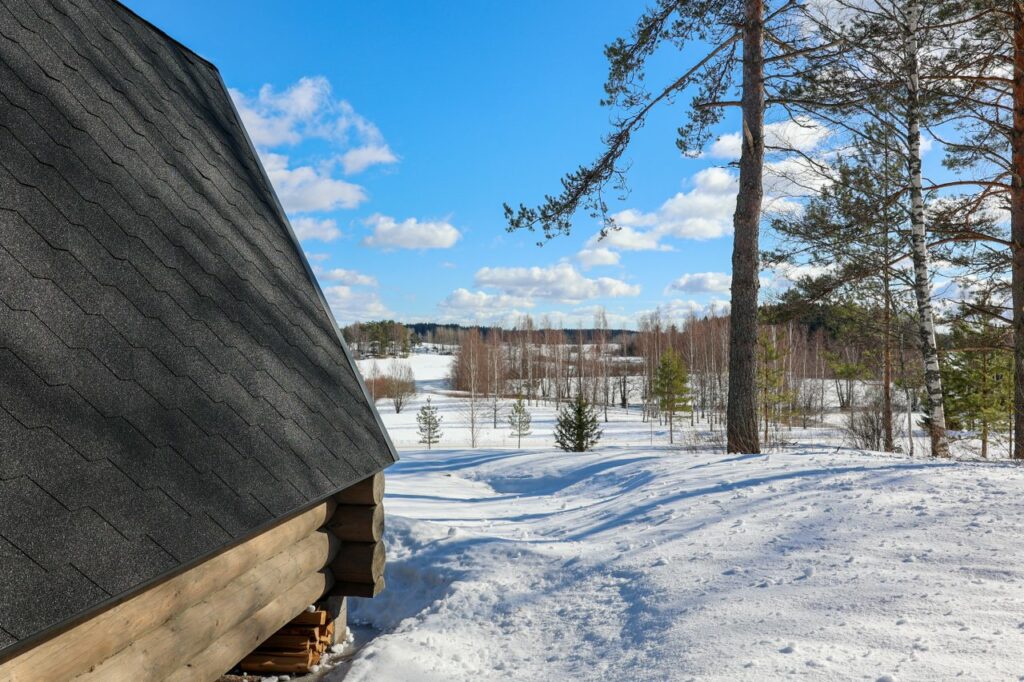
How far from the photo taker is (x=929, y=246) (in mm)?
10352

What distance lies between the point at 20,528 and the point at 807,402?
4149 cm

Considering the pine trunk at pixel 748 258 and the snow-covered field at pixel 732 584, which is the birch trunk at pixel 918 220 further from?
the snow-covered field at pixel 732 584

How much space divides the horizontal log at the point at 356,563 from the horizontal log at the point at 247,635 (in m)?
0.19

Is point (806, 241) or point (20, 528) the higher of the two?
point (806, 241)

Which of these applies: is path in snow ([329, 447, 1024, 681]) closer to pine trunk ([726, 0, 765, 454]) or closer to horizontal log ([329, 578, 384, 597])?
horizontal log ([329, 578, 384, 597])

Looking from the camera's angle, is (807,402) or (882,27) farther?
(807,402)

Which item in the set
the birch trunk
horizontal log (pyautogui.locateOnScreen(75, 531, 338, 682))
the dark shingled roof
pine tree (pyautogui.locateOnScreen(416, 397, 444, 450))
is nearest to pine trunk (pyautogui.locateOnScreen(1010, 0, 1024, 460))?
the birch trunk

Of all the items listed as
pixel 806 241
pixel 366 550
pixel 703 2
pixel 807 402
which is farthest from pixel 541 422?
pixel 366 550

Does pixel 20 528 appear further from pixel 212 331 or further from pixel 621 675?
pixel 621 675

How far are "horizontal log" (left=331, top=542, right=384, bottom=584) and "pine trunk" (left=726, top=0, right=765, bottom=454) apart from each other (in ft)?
20.9

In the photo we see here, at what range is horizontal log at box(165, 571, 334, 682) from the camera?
2576 millimetres

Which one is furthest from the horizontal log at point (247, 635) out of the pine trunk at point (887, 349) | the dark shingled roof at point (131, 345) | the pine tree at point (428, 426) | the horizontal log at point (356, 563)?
the pine tree at point (428, 426)

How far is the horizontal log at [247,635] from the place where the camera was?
2576 mm

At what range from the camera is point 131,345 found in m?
2.37
